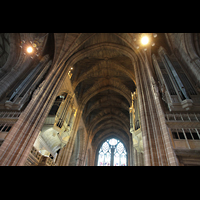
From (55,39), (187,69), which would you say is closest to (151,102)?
(187,69)

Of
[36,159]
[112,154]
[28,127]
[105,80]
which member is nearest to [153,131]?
[28,127]

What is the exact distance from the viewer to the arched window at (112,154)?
23408mm

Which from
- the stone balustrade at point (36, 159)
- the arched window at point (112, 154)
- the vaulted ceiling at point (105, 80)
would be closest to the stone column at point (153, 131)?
the vaulted ceiling at point (105, 80)

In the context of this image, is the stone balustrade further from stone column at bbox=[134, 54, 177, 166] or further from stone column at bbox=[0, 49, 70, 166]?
stone column at bbox=[134, 54, 177, 166]

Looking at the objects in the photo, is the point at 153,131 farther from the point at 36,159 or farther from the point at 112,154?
the point at 112,154

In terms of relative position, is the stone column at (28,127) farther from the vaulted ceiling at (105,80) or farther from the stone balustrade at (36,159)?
the vaulted ceiling at (105,80)

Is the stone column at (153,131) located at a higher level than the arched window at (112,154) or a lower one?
lower

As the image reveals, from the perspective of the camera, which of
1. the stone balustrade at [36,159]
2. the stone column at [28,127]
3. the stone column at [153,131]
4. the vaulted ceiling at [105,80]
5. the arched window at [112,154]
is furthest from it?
the arched window at [112,154]

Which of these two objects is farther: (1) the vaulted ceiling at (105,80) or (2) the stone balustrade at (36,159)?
(1) the vaulted ceiling at (105,80)

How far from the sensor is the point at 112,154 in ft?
80.0

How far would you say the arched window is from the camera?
23.4 m

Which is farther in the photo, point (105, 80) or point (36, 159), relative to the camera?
point (105, 80)

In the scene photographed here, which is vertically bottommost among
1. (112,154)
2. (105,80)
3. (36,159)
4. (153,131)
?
(36,159)

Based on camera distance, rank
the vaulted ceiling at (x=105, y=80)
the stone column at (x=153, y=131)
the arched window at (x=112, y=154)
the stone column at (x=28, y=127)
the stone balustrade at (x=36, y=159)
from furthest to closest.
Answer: the arched window at (x=112, y=154), the vaulted ceiling at (x=105, y=80), the stone balustrade at (x=36, y=159), the stone column at (x=28, y=127), the stone column at (x=153, y=131)
